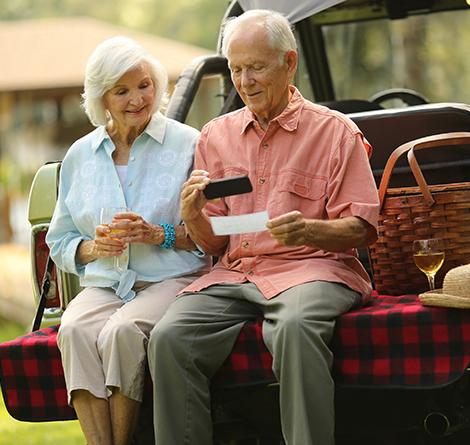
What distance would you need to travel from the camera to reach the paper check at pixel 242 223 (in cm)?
250

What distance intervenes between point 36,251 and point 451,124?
1.97 m

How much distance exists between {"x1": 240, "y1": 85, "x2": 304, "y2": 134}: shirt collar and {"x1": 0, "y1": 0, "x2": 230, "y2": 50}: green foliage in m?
37.9

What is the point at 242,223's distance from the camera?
253 cm

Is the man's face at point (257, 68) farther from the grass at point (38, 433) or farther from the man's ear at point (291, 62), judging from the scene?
the grass at point (38, 433)

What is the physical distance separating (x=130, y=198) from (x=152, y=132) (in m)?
0.32

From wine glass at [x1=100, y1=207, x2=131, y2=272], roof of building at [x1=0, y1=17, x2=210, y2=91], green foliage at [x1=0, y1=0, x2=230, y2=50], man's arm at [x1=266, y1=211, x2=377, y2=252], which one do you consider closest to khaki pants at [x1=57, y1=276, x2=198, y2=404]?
wine glass at [x1=100, y1=207, x2=131, y2=272]

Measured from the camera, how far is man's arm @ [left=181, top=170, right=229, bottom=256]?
108 inches

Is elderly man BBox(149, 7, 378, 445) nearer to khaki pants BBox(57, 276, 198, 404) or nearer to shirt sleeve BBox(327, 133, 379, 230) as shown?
shirt sleeve BBox(327, 133, 379, 230)

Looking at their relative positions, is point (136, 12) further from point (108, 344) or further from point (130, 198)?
point (108, 344)

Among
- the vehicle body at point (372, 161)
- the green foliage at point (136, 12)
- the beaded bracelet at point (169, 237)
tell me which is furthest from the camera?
the green foliage at point (136, 12)

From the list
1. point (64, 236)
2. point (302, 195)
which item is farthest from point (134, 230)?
point (302, 195)

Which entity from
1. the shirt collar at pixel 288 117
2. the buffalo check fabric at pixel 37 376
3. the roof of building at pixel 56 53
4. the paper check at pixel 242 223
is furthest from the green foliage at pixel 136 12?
the paper check at pixel 242 223

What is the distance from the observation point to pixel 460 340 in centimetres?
247

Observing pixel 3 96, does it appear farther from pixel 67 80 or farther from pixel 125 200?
pixel 125 200
